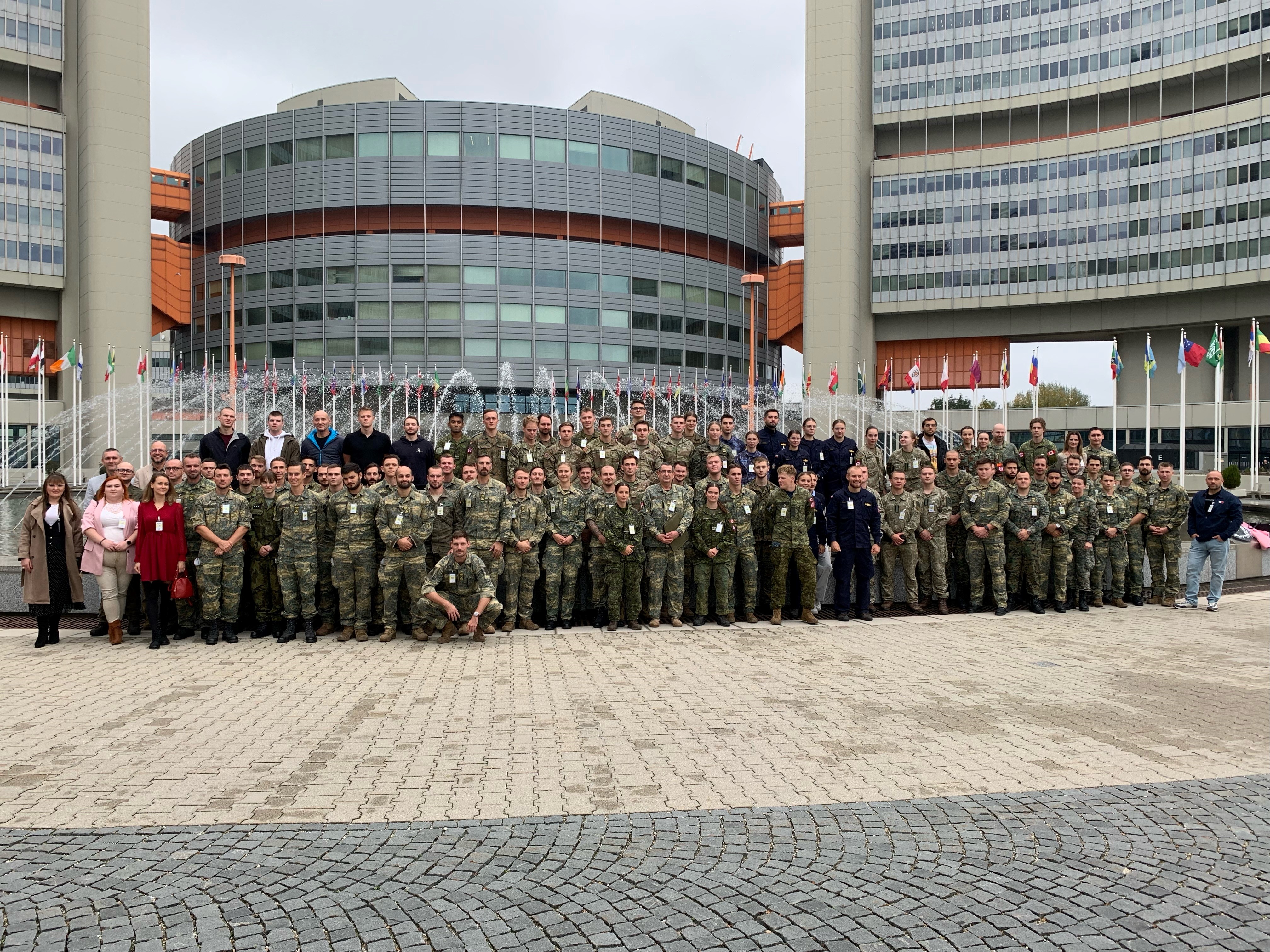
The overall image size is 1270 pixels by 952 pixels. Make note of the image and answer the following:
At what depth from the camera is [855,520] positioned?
35.1 feet

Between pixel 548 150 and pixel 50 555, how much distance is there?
4723 cm

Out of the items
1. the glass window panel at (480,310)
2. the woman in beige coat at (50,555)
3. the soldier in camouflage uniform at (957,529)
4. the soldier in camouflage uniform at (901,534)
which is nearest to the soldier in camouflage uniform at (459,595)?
the woman in beige coat at (50,555)

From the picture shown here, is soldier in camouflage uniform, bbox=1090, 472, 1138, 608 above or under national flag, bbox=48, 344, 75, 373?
under

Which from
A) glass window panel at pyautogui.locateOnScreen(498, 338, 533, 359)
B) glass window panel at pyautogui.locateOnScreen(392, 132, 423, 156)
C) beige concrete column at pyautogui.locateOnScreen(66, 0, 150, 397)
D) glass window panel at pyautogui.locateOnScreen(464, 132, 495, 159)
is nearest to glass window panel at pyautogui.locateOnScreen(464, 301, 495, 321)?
glass window panel at pyautogui.locateOnScreen(498, 338, 533, 359)

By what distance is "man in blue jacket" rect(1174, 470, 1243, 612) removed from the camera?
11.5 meters

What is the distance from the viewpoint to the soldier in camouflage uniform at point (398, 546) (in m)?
9.35

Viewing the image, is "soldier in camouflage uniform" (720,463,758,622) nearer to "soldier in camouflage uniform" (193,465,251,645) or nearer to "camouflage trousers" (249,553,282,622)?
"camouflage trousers" (249,553,282,622)

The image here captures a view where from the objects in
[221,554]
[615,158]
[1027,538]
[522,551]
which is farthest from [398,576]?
[615,158]

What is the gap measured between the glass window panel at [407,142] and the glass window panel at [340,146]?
2544 millimetres

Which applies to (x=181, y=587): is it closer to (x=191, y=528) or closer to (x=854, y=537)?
(x=191, y=528)

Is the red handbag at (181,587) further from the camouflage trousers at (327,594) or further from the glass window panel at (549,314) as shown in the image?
the glass window panel at (549,314)

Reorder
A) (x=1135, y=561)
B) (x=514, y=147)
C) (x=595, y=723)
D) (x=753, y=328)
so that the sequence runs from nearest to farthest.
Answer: (x=595, y=723) → (x=1135, y=561) → (x=753, y=328) → (x=514, y=147)

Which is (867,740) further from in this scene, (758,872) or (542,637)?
(542,637)

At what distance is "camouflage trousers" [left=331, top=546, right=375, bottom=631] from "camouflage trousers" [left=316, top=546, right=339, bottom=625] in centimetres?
20
